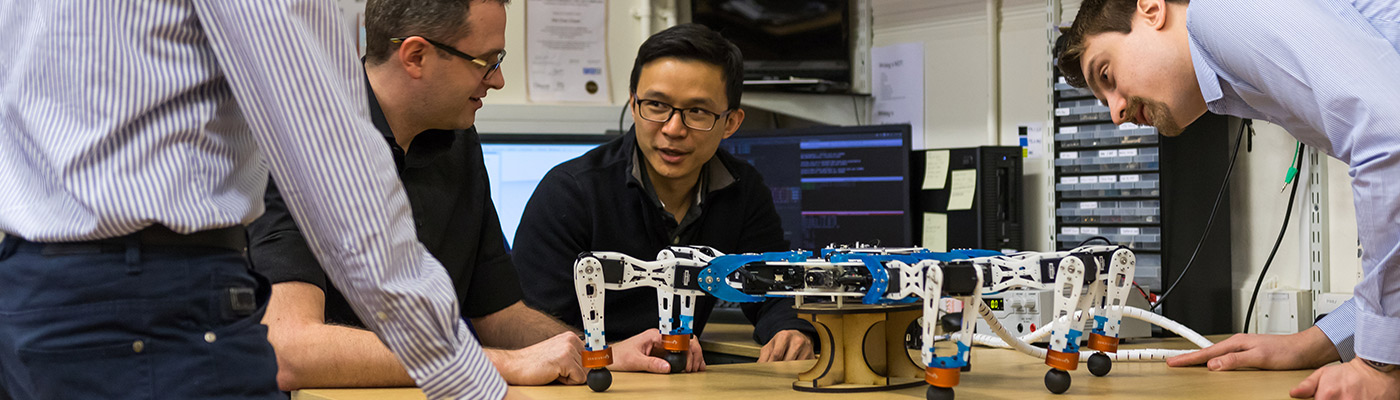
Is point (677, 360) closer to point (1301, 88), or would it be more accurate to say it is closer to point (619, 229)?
point (619, 229)

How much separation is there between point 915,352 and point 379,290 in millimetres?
988

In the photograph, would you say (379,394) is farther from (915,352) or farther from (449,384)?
(915,352)

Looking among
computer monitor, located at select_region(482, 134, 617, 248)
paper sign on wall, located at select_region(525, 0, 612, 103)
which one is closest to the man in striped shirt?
computer monitor, located at select_region(482, 134, 617, 248)

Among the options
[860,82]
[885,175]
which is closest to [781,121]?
[860,82]

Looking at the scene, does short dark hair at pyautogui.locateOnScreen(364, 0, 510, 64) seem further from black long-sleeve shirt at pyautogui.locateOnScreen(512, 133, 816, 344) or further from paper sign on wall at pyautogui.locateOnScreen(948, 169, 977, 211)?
paper sign on wall at pyautogui.locateOnScreen(948, 169, 977, 211)

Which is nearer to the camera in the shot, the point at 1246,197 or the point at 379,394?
the point at 379,394

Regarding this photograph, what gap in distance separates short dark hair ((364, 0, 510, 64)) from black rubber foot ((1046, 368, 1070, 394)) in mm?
899

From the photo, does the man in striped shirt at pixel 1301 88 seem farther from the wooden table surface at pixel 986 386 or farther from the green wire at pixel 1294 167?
the green wire at pixel 1294 167

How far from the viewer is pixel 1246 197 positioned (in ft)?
7.52

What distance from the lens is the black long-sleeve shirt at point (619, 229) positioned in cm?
200

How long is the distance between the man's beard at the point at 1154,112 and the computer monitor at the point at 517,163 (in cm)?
138

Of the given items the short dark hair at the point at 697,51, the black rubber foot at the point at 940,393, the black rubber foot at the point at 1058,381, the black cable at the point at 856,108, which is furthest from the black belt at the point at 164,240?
the black cable at the point at 856,108

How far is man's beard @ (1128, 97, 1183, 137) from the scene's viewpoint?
1.45 metres

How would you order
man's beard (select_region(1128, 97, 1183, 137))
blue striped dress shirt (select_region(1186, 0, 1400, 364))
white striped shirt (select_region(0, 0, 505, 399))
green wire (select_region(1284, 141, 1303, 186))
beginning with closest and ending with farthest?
1. white striped shirt (select_region(0, 0, 505, 399))
2. blue striped dress shirt (select_region(1186, 0, 1400, 364))
3. man's beard (select_region(1128, 97, 1183, 137))
4. green wire (select_region(1284, 141, 1303, 186))
